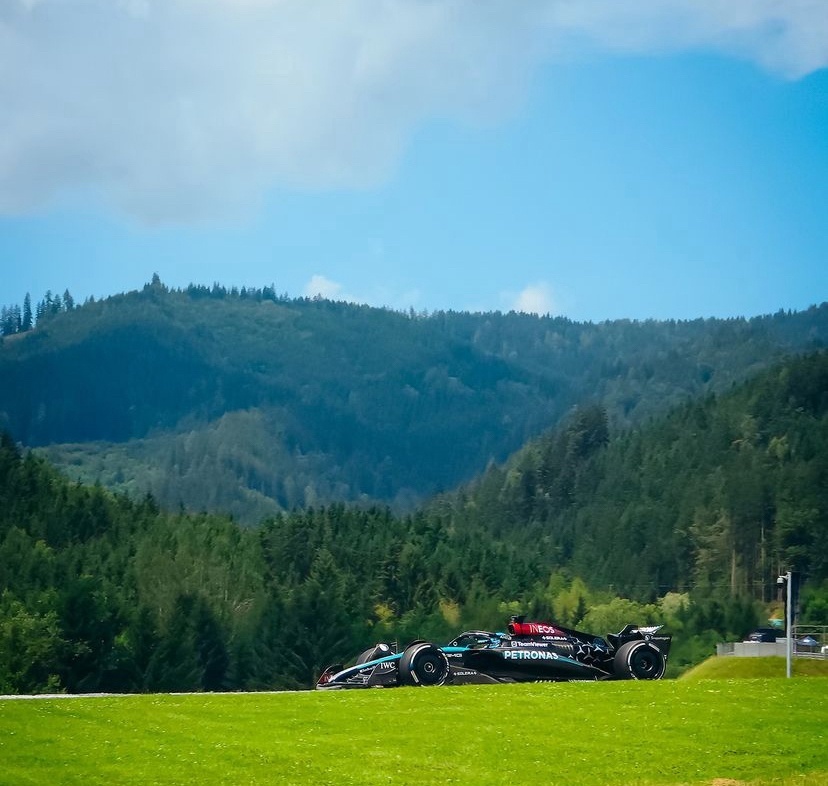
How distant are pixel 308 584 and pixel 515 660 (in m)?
101

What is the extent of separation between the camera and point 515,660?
41906 mm

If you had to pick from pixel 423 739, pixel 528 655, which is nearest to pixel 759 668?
pixel 528 655

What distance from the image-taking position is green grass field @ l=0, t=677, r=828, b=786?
25.5 meters

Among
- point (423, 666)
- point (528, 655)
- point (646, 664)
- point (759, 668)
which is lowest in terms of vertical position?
point (759, 668)

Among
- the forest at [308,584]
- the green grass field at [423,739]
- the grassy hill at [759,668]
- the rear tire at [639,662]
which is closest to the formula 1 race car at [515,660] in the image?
the rear tire at [639,662]

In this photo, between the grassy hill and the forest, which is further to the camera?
the forest

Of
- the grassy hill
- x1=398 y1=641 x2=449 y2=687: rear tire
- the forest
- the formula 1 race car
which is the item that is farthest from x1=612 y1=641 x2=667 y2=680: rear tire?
the forest

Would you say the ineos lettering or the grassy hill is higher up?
the ineos lettering

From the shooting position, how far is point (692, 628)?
146250mm

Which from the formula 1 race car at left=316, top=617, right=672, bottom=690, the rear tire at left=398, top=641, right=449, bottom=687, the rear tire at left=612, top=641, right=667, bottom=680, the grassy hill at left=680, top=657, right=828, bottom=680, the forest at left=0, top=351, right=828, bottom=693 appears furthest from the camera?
the forest at left=0, top=351, right=828, bottom=693

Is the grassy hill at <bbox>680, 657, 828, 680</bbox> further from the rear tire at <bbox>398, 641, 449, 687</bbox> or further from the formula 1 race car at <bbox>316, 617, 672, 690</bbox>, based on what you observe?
the rear tire at <bbox>398, 641, 449, 687</bbox>

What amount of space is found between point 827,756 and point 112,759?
1365cm

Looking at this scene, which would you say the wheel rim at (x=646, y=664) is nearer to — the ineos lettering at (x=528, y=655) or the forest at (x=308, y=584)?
the ineos lettering at (x=528, y=655)

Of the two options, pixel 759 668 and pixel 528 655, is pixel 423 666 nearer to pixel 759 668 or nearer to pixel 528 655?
pixel 528 655
